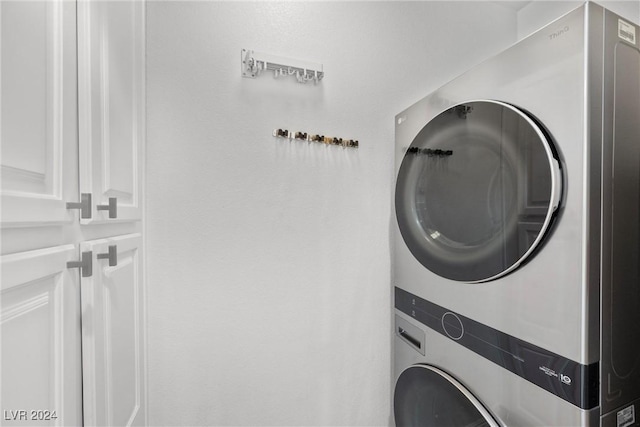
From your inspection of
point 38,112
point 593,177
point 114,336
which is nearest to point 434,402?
point 593,177

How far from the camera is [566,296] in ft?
2.23

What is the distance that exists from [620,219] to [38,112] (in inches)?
46.9

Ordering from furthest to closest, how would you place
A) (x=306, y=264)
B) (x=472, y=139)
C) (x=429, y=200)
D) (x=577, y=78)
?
(x=306, y=264)
(x=429, y=200)
(x=472, y=139)
(x=577, y=78)

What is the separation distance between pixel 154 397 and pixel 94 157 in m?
0.97

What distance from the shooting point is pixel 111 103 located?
0.84m

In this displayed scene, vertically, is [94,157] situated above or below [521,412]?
above

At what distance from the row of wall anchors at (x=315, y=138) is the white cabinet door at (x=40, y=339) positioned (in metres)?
0.86

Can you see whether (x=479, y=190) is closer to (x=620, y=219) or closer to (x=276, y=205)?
(x=620, y=219)

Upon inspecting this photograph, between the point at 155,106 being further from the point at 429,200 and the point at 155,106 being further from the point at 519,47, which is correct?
the point at 519,47

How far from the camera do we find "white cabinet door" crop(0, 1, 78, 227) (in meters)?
0.46

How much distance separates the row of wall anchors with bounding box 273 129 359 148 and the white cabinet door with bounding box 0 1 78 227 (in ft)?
2.47

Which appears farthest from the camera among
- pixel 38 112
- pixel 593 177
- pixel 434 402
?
pixel 434 402

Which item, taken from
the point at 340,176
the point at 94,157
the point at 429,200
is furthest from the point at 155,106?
the point at 429,200

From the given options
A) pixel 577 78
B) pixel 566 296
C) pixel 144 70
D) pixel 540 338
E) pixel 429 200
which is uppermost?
pixel 144 70
